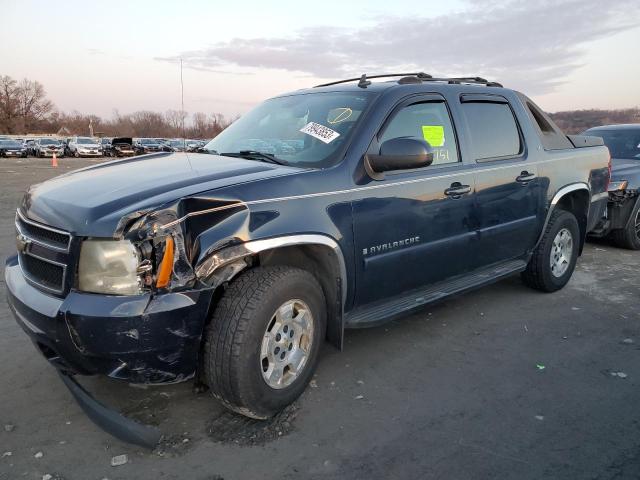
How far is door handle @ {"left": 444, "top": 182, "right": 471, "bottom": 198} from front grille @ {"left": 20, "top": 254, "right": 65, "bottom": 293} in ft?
8.23

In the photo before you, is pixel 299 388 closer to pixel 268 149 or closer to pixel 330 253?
pixel 330 253

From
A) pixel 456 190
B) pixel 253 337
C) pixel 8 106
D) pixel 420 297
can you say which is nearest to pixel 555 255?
pixel 456 190

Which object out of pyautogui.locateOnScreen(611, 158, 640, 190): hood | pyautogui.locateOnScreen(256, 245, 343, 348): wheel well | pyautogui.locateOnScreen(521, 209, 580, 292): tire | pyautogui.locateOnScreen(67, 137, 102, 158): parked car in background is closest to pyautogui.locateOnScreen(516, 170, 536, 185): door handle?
pyautogui.locateOnScreen(521, 209, 580, 292): tire

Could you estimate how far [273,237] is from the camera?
2.74m

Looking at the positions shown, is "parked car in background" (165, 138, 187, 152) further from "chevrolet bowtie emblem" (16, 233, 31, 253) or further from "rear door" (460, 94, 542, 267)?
"rear door" (460, 94, 542, 267)

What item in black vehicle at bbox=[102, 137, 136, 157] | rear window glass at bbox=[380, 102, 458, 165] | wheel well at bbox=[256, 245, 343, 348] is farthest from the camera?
black vehicle at bbox=[102, 137, 136, 157]

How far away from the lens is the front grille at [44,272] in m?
2.57

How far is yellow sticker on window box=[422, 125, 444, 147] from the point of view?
149 inches

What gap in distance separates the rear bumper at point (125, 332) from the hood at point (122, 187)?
361mm

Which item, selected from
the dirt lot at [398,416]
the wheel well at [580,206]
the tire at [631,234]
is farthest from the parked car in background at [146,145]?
the dirt lot at [398,416]

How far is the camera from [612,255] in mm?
6961

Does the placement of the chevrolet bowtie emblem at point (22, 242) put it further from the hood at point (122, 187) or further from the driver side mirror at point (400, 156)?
the driver side mirror at point (400, 156)

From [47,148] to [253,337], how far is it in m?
42.4

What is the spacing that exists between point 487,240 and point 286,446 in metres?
2.38
